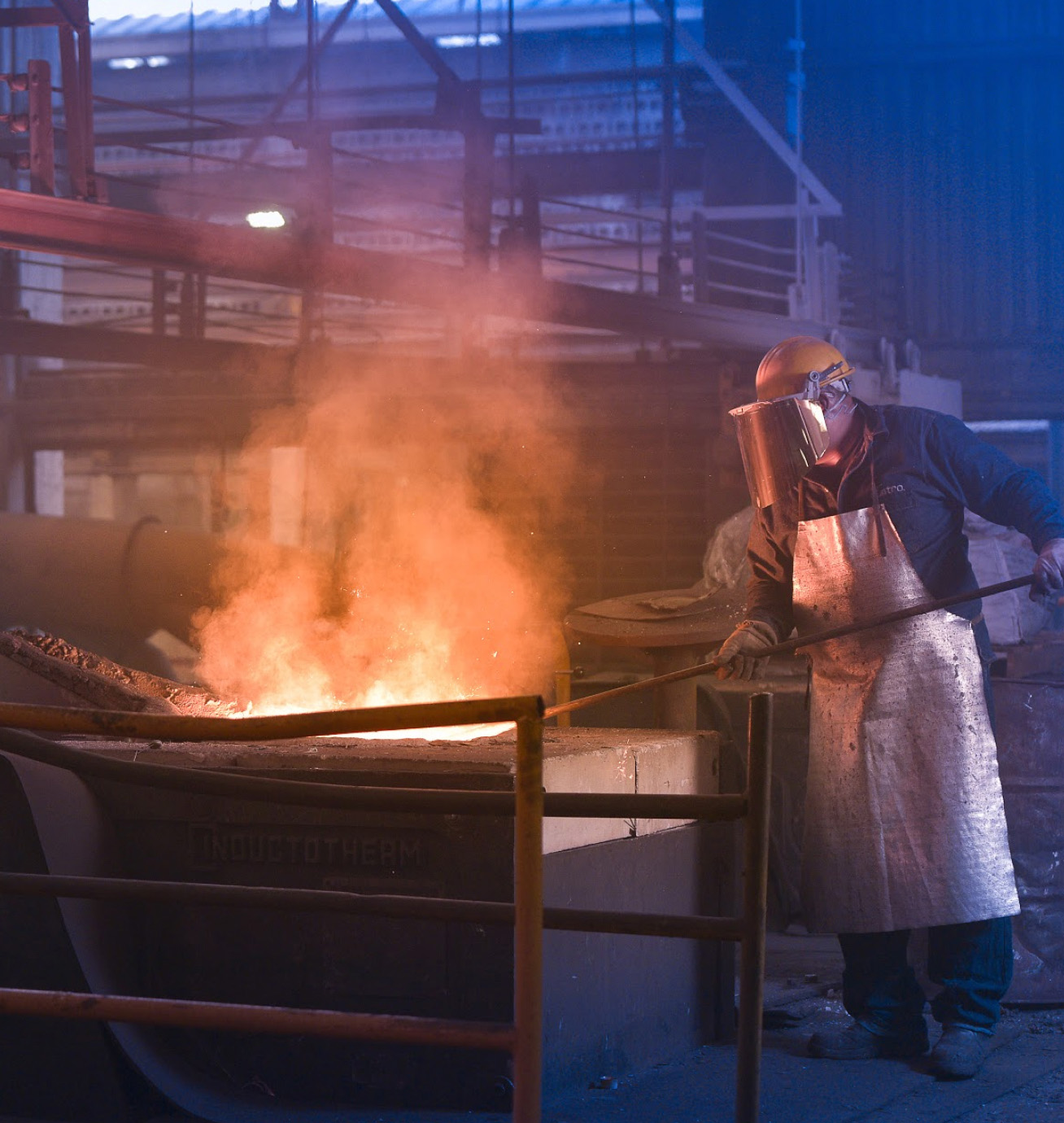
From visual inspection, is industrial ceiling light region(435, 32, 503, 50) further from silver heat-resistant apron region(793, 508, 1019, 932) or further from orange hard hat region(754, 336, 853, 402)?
silver heat-resistant apron region(793, 508, 1019, 932)

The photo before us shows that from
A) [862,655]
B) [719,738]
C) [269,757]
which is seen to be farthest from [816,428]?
[269,757]

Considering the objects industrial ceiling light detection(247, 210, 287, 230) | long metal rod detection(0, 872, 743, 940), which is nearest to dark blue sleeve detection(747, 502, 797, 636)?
long metal rod detection(0, 872, 743, 940)

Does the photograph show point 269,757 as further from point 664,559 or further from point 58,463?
point 58,463

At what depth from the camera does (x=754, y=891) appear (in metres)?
2.17

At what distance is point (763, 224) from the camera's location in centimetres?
1072

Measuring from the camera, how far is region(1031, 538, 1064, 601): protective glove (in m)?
3.09

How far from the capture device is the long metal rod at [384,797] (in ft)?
7.06

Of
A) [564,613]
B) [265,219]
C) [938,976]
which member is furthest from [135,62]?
[938,976]

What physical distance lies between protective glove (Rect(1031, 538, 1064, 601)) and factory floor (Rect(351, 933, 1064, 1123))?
1.09m

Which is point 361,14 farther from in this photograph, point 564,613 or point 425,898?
point 425,898

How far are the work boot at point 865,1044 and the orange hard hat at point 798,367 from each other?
5.10ft

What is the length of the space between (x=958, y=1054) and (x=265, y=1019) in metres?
1.80

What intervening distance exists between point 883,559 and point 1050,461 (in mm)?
7492

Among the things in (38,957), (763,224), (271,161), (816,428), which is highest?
(271,161)
